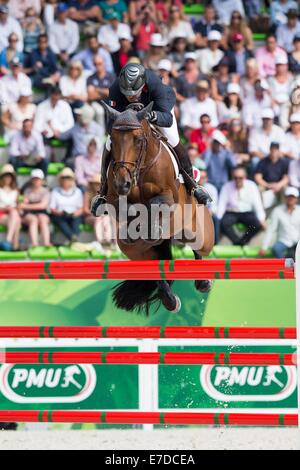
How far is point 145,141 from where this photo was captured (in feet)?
21.5

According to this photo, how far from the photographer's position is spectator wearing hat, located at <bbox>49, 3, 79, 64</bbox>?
12.0m

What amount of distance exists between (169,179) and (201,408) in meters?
2.44

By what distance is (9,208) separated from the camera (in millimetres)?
10289

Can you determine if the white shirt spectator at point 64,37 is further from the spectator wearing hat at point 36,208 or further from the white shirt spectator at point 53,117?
the spectator wearing hat at point 36,208

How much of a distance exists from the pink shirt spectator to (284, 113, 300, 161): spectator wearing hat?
0.98m

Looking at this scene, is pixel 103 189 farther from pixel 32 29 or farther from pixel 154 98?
pixel 32 29

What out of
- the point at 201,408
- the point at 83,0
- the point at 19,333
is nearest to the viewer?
the point at 19,333

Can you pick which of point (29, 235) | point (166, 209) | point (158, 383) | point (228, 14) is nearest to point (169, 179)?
point (166, 209)

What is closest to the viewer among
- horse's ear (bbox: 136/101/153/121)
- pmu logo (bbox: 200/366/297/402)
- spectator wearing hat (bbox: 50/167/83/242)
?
horse's ear (bbox: 136/101/153/121)

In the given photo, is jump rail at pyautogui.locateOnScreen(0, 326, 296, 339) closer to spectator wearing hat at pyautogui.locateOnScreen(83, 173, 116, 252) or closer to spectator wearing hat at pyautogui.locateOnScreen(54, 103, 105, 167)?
spectator wearing hat at pyautogui.locateOnScreen(83, 173, 116, 252)

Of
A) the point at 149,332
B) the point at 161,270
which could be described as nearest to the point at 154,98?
the point at 161,270

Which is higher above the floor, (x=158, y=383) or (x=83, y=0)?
(x=83, y=0)

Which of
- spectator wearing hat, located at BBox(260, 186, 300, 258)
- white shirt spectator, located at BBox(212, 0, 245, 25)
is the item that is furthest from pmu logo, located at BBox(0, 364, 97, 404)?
white shirt spectator, located at BBox(212, 0, 245, 25)

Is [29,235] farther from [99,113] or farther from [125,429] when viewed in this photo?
[125,429]
